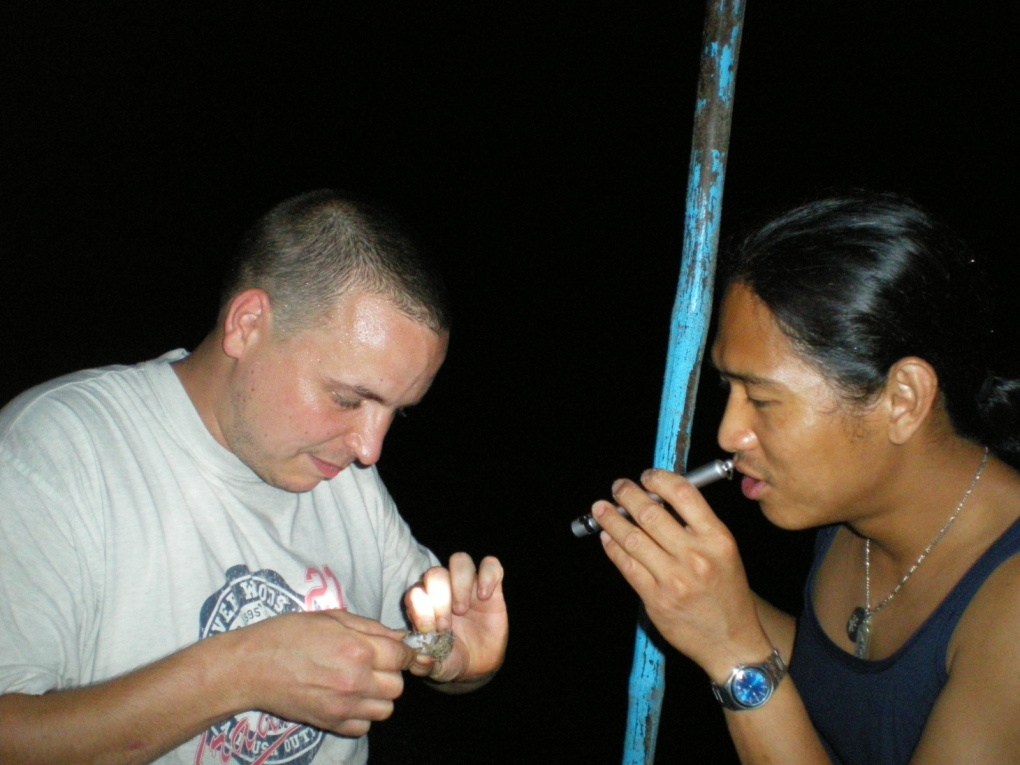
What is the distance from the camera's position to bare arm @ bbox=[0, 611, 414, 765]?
1445mm

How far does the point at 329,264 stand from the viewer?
1987mm

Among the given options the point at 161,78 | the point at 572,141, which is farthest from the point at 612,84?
the point at 161,78

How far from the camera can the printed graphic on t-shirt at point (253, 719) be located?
1.82 m

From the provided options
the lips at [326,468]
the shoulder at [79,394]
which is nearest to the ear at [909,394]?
the lips at [326,468]

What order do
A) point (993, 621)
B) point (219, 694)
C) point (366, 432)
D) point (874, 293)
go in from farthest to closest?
→ point (366, 432) → point (874, 293) → point (993, 621) → point (219, 694)

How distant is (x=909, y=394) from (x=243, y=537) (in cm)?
184

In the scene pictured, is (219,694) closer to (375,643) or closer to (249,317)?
(375,643)

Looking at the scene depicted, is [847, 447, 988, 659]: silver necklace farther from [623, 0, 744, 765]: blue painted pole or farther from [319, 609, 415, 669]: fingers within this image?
[319, 609, 415, 669]: fingers

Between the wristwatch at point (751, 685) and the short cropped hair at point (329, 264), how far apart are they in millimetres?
1258

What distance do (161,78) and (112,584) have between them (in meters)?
15.6

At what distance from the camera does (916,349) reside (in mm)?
1867

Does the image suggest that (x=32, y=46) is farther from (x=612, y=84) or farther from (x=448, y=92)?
(x=612, y=84)

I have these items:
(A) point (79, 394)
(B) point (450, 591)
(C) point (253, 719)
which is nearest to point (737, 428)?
(B) point (450, 591)

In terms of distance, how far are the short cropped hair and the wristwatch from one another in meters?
1.26
